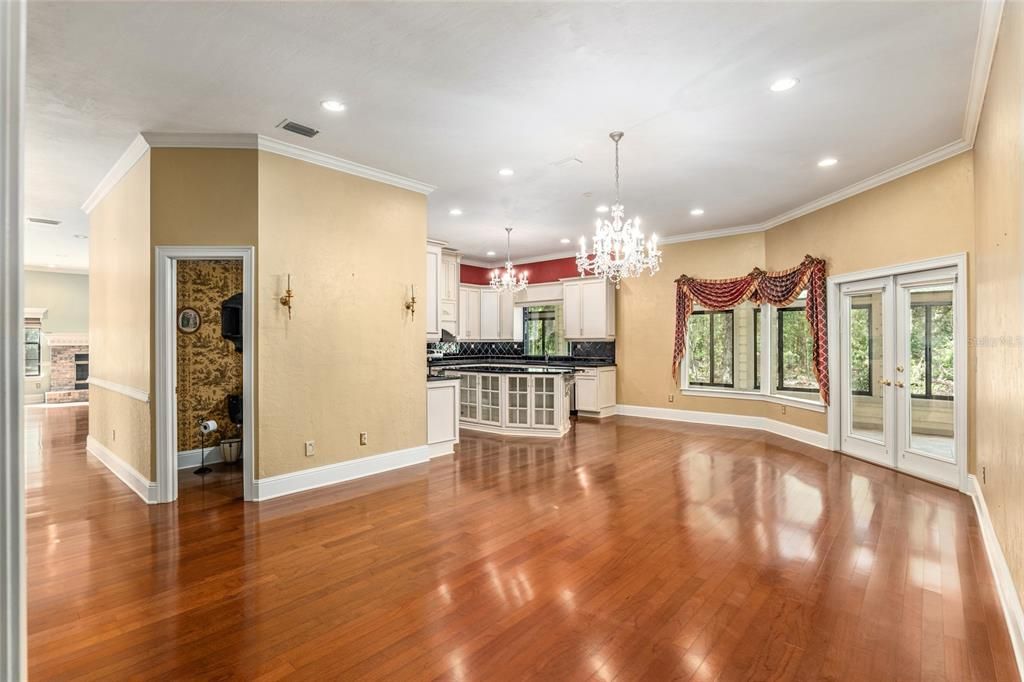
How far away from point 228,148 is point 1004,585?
5993mm

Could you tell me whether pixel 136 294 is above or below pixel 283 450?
above

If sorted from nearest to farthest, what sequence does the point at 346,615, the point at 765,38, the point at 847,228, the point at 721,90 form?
the point at 346,615 < the point at 765,38 < the point at 721,90 < the point at 847,228

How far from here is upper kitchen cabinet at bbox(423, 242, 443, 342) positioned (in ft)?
19.3

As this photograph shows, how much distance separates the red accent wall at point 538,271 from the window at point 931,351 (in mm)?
5392

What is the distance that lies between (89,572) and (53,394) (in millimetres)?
10813

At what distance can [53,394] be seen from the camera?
10.7 meters

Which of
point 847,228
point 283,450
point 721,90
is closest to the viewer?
point 721,90

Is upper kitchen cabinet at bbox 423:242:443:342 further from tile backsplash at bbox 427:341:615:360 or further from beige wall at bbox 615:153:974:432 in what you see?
beige wall at bbox 615:153:974:432

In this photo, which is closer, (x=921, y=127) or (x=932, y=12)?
(x=932, y=12)

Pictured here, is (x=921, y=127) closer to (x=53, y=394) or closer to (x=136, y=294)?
(x=136, y=294)

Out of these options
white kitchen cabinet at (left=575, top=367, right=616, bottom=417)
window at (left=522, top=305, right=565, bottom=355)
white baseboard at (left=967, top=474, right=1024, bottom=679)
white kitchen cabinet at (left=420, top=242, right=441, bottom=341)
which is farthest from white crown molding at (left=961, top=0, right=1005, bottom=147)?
window at (left=522, top=305, right=565, bottom=355)

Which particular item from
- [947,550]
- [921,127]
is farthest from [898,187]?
[947,550]

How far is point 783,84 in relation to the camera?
3.31 m

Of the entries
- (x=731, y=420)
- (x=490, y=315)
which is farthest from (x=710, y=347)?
(x=490, y=315)
